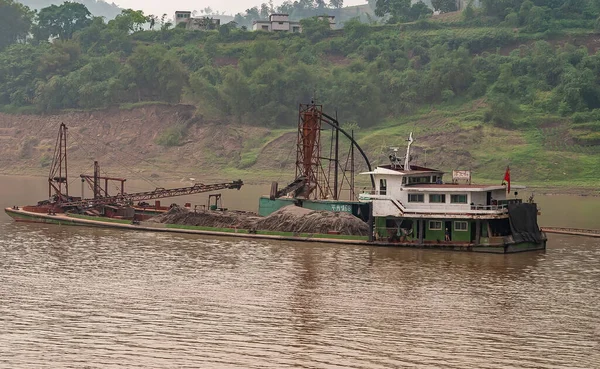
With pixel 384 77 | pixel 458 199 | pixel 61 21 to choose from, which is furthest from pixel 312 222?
pixel 61 21

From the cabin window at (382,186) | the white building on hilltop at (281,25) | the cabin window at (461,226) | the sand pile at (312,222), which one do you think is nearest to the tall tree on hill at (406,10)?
the white building on hilltop at (281,25)

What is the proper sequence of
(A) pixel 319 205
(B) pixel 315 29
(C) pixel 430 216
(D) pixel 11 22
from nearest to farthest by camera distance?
(C) pixel 430 216
(A) pixel 319 205
(B) pixel 315 29
(D) pixel 11 22

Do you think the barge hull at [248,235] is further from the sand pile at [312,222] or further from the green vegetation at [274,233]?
the sand pile at [312,222]

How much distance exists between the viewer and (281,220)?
59250 millimetres

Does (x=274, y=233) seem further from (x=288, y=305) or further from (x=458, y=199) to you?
(x=288, y=305)

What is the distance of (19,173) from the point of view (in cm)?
12238

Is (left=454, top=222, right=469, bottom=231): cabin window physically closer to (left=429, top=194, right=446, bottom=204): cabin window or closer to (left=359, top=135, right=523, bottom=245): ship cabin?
(left=359, top=135, right=523, bottom=245): ship cabin

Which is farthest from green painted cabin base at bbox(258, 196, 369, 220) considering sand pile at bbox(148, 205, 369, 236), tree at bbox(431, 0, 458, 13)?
tree at bbox(431, 0, 458, 13)

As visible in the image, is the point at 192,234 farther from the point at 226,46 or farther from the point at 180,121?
the point at 226,46

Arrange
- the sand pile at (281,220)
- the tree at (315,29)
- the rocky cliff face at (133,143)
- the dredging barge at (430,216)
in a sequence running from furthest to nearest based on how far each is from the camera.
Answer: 1. the tree at (315,29)
2. the rocky cliff face at (133,143)
3. the sand pile at (281,220)
4. the dredging barge at (430,216)

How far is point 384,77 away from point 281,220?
7561 centimetres

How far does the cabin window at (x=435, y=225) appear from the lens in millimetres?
54562

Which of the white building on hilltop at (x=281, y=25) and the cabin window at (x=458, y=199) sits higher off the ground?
the white building on hilltop at (x=281, y=25)

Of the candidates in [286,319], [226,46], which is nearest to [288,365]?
[286,319]
